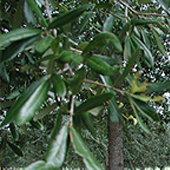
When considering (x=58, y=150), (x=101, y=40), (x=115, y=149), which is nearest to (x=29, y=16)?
(x=101, y=40)

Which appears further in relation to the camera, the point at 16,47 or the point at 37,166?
the point at 16,47

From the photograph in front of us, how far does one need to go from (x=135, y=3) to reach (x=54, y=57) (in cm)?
64

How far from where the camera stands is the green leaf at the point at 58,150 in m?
0.31

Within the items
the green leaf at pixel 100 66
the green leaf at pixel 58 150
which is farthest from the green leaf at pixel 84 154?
the green leaf at pixel 100 66

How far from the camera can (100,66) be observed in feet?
1.34

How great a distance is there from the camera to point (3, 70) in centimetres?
75

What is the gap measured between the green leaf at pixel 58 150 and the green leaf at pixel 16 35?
8.4 inches

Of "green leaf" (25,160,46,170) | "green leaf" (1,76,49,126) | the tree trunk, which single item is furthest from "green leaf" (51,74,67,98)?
the tree trunk

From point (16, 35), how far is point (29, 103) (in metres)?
0.16

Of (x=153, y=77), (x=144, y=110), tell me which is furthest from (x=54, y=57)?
(x=153, y=77)

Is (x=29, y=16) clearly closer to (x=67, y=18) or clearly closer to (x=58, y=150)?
(x=67, y=18)

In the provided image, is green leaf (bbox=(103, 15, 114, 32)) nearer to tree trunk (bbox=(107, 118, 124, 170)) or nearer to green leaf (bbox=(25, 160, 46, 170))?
green leaf (bbox=(25, 160, 46, 170))

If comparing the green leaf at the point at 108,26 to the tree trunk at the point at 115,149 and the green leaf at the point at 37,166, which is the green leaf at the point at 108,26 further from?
the tree trunk at the point at 115,149

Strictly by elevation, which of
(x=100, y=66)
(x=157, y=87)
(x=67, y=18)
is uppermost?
(x=67, y=18)
